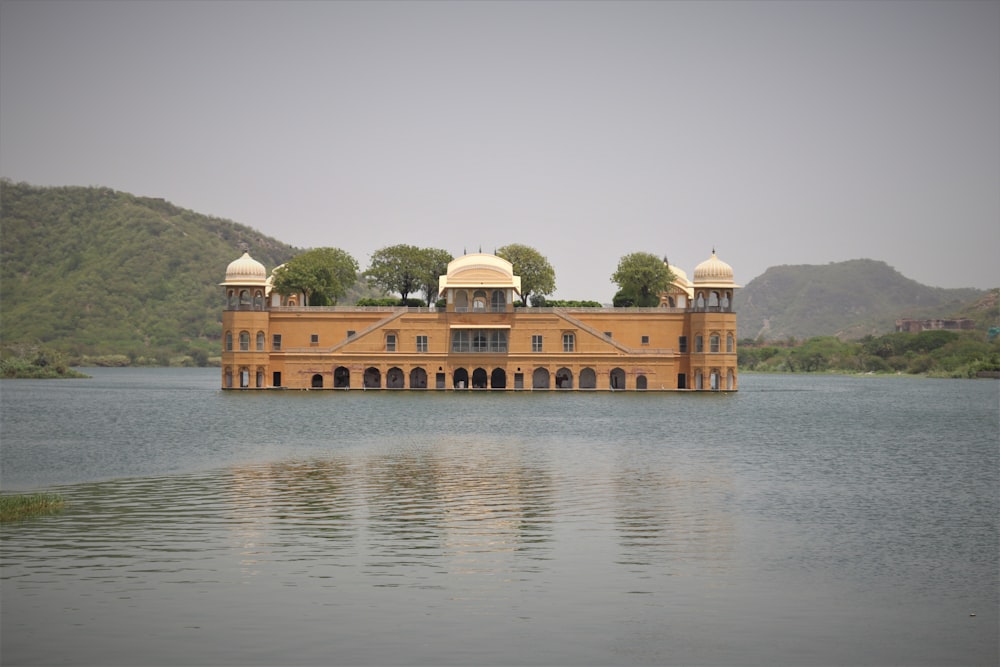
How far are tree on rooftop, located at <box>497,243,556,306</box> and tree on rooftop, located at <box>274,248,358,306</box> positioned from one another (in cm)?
1441

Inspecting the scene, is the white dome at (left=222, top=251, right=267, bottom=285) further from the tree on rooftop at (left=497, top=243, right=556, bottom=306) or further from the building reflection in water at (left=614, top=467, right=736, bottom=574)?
the building reflection in water at (left=614, top=467, right=736, bottom=574)

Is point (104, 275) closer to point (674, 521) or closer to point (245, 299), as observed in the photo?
point (245, 299)

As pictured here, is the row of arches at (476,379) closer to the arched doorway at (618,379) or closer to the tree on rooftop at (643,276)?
the arched doorway at (618,379)

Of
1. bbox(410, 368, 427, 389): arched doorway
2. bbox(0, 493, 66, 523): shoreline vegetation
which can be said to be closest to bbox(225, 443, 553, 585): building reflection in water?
bbox(0, 493, 66, 523): shoreline vegetation

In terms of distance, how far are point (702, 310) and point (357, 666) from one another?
247 ft

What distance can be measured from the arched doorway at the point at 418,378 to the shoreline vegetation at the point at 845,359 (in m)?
52.9

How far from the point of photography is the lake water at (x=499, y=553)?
1306 cm

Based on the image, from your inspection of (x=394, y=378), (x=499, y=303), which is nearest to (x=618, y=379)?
(x=499, y=303)

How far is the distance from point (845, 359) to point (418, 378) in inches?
3687

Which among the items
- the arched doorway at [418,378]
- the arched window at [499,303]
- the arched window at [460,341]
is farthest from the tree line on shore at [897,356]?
the arched doorway at [418,378]

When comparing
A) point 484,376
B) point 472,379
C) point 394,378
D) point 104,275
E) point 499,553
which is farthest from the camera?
point 104,275

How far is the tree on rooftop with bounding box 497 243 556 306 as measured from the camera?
9794cm

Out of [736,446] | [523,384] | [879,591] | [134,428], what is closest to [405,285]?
[523,384]

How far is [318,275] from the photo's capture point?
3696 inches
